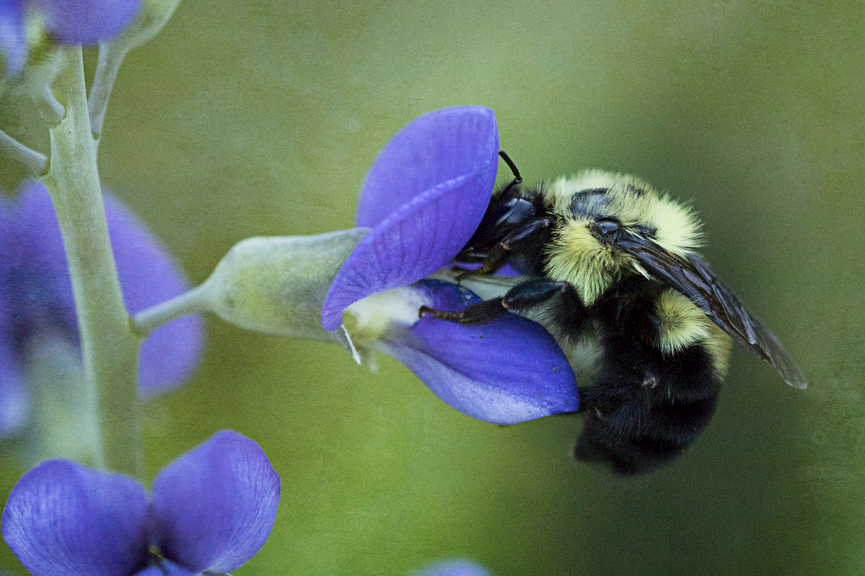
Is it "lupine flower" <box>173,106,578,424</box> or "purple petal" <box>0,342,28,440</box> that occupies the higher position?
"lupine flower" <box>173,106,578,424</box>

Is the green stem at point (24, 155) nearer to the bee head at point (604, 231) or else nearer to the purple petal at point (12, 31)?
the purple petal at point (12, 31)

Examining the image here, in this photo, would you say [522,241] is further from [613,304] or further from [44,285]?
[44,285]

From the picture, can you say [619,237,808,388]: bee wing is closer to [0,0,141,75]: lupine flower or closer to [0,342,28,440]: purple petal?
[0,0,141,75]: lupine flower

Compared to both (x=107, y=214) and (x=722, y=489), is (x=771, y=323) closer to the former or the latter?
(x=722, y=489)

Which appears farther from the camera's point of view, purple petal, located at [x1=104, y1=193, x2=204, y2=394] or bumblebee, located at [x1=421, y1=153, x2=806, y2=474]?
purple petal, located at [x1=104, y1=193, x2=204, y2=394]

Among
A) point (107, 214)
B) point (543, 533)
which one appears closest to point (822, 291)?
point (543, 533)

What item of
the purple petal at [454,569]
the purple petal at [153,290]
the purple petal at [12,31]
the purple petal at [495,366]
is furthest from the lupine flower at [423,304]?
the purple petal at [454,569]

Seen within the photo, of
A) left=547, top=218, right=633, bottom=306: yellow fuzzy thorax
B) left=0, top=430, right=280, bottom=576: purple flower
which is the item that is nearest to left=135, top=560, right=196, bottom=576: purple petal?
left=0, top=430, right=280, bottom=576: purple flower
